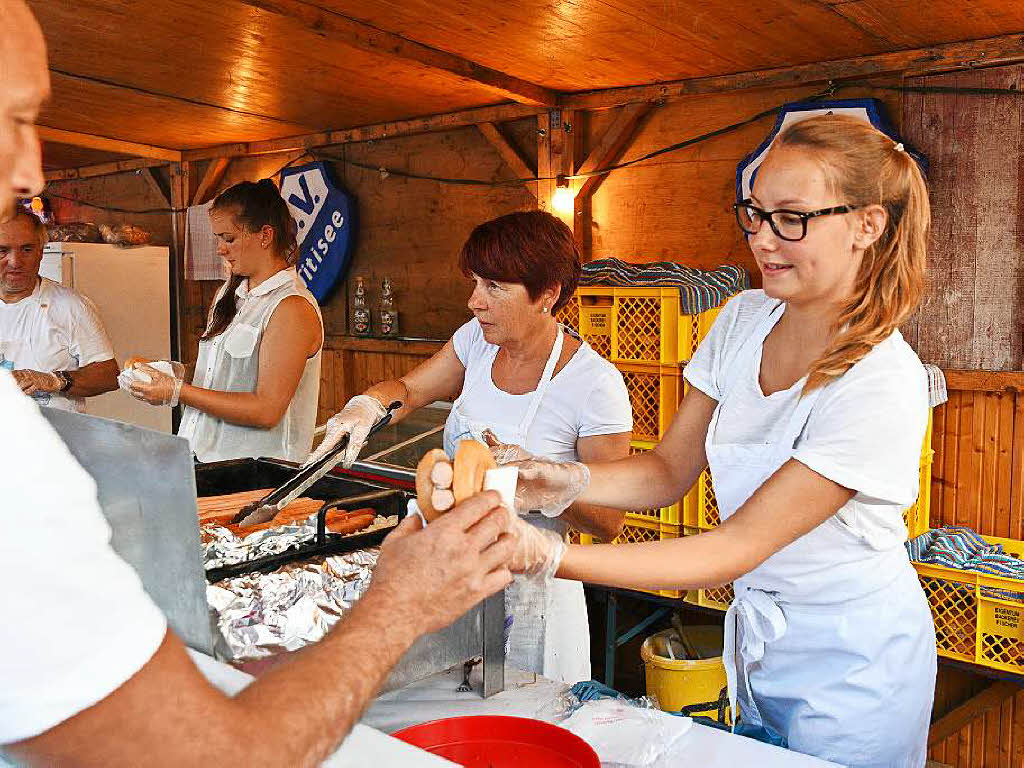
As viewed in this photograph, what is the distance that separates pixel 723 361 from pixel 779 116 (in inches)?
105

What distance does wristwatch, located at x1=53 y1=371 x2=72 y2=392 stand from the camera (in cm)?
387

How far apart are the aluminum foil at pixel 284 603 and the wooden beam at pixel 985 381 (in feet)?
10.3

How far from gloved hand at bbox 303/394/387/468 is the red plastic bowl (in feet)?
3.32

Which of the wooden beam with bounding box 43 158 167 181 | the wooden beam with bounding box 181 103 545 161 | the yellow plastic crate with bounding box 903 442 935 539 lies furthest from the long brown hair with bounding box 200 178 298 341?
the wooden beam with bounding box 43 158 167 181

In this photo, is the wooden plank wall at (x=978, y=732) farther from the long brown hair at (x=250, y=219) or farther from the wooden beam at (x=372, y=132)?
the wooden beam at (x=372, y=132)

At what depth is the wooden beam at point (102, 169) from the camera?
7758 millimetres

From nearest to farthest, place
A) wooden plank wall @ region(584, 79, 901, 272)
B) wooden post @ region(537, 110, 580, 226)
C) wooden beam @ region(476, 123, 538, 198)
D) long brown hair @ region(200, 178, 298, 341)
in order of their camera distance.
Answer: long brown hair @ region(200, 178, 298, 341) < wooden plank wall @ region(584, 79, 901, 272) < wooden post @ region(537, 110, 580, 226) < wooden beam @ region(476, 123, 538, 198)

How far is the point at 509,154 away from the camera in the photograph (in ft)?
17.3

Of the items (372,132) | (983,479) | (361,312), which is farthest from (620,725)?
(372,132)

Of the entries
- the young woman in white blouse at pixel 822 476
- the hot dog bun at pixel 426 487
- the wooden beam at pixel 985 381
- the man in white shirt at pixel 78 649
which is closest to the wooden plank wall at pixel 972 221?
the wooden beam at pixel 985 381

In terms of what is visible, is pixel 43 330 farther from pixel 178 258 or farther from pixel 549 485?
pixel 178 258

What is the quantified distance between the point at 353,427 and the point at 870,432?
135cm

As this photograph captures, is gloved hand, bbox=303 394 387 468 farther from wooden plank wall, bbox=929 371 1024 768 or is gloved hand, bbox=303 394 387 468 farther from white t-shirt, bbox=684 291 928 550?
wooden plank wall, bbox=929 371 1024 768

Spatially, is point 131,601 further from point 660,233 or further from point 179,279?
point 179,279
